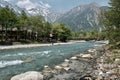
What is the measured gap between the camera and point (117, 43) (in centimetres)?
5669

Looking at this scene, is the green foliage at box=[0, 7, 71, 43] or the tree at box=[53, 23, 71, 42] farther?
the tree at box=[53, 23, 71, 42]

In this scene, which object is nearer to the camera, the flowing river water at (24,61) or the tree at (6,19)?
the flowing river water at (24,61)

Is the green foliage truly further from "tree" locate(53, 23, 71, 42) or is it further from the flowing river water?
the flowing river water

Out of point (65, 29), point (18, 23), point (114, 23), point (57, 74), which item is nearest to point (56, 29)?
point (65, 29)

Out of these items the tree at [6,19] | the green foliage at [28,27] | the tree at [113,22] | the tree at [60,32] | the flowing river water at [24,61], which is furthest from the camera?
the tree at [60,32]

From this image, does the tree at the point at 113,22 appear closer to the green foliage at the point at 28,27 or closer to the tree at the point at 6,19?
the tree at the point at 6,19

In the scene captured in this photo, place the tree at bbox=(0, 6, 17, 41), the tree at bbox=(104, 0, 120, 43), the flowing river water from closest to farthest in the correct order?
1. the flowing river water
2. the tree at bbox=(104, 0, 120, 43)
3. the tree at bbox=(0, 6, 17, 41)

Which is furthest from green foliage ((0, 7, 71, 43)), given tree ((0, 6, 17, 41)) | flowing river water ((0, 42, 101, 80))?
flowing river water ((0, 42, 101, 80))

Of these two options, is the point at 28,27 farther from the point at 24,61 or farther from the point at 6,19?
the point at 24,61

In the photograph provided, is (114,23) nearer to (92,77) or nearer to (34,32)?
(92,77)

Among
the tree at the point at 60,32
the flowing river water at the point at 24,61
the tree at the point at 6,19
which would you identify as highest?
the tree at the point at 6,19

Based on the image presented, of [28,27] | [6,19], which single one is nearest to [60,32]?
[28,27]

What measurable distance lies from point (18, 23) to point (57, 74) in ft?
308

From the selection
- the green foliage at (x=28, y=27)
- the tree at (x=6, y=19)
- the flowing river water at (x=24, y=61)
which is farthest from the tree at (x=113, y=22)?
the green foliage at (x=28, y=27)
